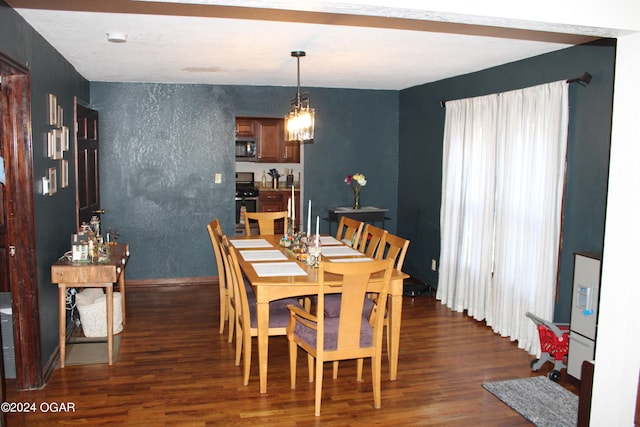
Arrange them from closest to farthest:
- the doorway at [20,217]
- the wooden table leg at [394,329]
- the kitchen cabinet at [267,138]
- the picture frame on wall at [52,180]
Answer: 1. the doorway at [20,217]
2. the wooden table leg at [394,329]
3. the picture frame on wall at [52,180]
4. the kitchen cabinet at [267,138]

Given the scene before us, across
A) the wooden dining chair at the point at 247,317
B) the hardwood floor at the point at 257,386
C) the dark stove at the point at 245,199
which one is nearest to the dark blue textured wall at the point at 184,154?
the dark stove at the point at 245,199

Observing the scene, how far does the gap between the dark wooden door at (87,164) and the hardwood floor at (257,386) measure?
1292 millimetres

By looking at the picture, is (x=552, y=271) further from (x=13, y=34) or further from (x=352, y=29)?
(x=13, y=34)

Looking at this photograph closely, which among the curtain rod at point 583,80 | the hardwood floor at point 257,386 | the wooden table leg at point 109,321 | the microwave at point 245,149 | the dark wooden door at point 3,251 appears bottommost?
the hardwood floor at point 257,386

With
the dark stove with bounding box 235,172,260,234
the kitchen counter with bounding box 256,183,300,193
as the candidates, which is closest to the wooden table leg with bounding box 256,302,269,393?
the dark stove with bounding box 235,172,260,234

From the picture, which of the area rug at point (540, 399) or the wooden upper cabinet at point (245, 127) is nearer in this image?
the area rug at point (540, 399)

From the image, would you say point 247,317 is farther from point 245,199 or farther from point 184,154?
point 245,199

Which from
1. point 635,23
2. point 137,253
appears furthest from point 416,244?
point 635,23

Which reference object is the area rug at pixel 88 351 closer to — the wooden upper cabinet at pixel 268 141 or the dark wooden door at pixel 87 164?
the dark wooden door at pixel 87 164

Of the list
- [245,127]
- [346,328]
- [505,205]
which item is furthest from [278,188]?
[346,328]

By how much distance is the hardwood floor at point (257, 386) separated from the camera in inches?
130

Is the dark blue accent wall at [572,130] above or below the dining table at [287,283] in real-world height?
above

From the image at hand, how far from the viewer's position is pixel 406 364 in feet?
13.5

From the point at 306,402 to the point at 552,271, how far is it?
2164 mm
